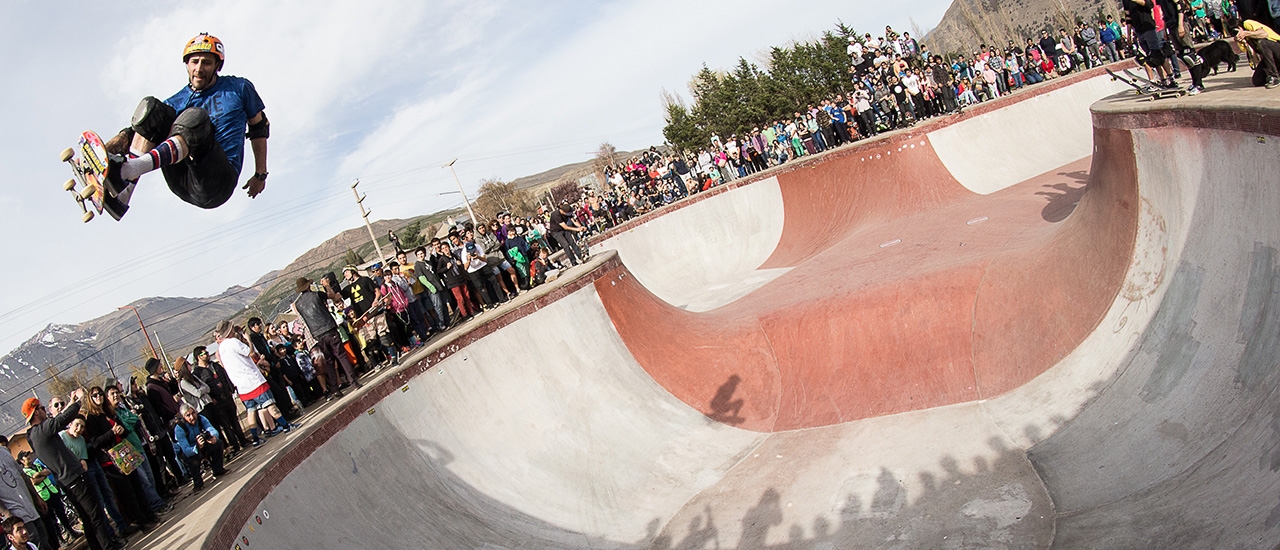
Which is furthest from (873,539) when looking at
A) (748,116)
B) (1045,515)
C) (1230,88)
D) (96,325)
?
(96,325)

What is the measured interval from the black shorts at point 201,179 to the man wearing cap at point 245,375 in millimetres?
4109

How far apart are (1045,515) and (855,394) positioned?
3.31 meters

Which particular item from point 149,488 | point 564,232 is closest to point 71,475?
point 149,488

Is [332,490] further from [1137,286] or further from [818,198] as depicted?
[818,198]

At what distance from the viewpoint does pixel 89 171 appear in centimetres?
370

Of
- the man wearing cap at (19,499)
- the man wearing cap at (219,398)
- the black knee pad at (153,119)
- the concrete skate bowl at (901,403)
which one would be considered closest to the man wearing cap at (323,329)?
the man wearing cap at (219,398)

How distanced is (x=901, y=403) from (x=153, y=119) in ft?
25.6

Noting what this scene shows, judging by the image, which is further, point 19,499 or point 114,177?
point 19,499

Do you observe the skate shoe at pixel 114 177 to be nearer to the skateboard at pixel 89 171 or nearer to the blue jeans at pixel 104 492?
the skateboard at pixel 89 171

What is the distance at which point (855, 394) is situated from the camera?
9.20 metres

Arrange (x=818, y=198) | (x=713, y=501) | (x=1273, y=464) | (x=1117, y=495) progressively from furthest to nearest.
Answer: (x=818, y=198)
(x=713, y=501)
(x=1117, y=495)
(x=1273, y=464)

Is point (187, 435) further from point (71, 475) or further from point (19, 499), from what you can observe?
point (19, 499)

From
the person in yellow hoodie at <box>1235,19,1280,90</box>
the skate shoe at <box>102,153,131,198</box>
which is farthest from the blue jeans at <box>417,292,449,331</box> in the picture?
the person in yellow hoodie at <box>1235,19,1280,90</box>

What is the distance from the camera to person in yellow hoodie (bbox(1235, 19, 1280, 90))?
646 cm
